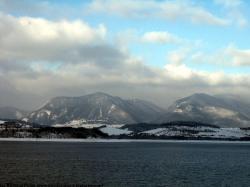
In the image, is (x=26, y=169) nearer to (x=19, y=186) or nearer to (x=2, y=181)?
(x=2, y=181)

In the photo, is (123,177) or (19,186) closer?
(19,186)

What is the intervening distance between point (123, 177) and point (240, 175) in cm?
3514

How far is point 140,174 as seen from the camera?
129 m

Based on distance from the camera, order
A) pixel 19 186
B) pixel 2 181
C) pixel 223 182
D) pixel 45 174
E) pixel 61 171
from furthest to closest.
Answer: pixel 61 171 < pixel 45 174 < pixel 223 182 < pixel 2 181 < pixel 19 186

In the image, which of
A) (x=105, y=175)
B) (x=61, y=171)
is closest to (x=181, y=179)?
(x=105, y=175)

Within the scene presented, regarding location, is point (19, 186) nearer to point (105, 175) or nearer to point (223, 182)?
point (105, 175)

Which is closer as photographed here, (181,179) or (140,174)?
(181,179)

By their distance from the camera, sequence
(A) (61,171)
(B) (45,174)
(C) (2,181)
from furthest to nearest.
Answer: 1. (A) (61,171)
2. (B) (45,174)
3. (C) (2,181)

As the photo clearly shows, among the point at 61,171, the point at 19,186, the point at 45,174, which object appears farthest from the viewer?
the point at 61,171

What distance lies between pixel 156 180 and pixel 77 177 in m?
19.6

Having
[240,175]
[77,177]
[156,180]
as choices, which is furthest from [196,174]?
[77,177]

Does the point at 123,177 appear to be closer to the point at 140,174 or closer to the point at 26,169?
the point at 140,174

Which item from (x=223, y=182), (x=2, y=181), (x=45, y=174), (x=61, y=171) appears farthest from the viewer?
(x=61, y=171)

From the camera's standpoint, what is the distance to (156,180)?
116 metres
